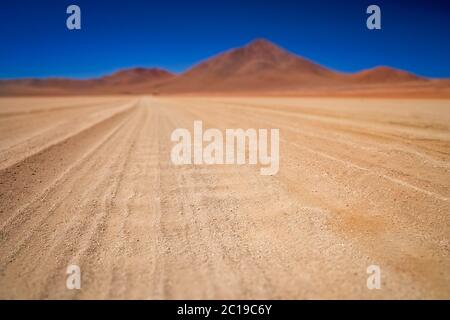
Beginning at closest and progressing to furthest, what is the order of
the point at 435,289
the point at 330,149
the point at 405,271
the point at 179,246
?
the point at 435,289, the point at 405,271, the point at 179,246, the point at 330,149

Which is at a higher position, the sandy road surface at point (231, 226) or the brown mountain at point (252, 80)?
the brown mountain at point (252, 80)

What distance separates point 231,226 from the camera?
3957mm

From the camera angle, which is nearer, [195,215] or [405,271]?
[405,271]

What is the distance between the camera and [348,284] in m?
2.83

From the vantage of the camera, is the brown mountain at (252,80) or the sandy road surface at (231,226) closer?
the sandy road surface at (231,226)

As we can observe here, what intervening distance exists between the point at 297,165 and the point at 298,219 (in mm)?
2431

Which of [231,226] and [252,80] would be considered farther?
[252,80]

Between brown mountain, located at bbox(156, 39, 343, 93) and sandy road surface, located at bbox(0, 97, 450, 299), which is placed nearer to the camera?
sandy road surface, located at bbox(0, 97, 450, 299)

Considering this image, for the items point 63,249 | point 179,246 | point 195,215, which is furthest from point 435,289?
point 63,249

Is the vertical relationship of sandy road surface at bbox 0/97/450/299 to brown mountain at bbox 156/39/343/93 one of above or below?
below

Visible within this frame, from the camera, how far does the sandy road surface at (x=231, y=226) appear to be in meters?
2.87

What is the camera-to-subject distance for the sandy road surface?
2867 mm
